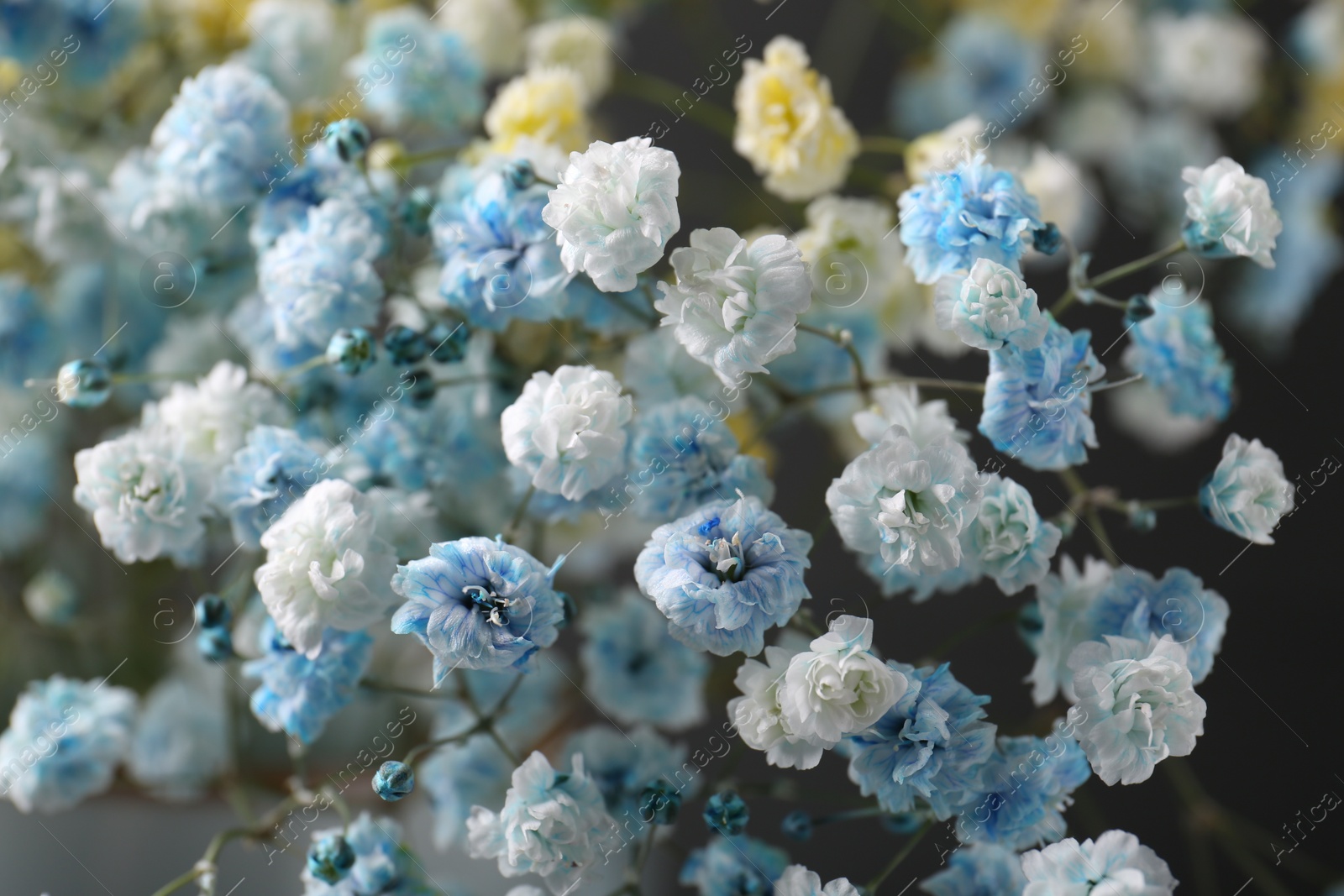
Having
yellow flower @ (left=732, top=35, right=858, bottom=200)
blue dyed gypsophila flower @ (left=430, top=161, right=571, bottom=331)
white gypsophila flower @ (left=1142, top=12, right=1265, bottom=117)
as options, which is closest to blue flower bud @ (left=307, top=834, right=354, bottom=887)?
blue dyed gypsophila flower @ (left=430, top=161, right=571, bottom=331)

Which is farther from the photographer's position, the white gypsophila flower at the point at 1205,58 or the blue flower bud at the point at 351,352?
the white gypsophila flower at the point at 1205,58

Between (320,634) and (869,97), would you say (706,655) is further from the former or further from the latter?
(869,97)

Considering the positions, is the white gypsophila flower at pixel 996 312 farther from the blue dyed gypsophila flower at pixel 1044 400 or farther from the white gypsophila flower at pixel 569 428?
the white gypsophila flower at pixel 569 428

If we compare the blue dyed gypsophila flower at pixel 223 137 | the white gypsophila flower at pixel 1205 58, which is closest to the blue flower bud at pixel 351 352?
the blue dyed gypsophila flower at pixel 223 137

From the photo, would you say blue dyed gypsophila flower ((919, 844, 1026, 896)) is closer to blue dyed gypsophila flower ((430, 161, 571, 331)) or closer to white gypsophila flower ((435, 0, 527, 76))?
blue dyed gypsophila flower ((430, 161, 571, 331))

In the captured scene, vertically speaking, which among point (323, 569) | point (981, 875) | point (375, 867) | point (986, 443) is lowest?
point (986, 443)

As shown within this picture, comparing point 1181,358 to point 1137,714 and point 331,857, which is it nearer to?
point 1137,714

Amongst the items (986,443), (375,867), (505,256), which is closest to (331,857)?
(375,867)
